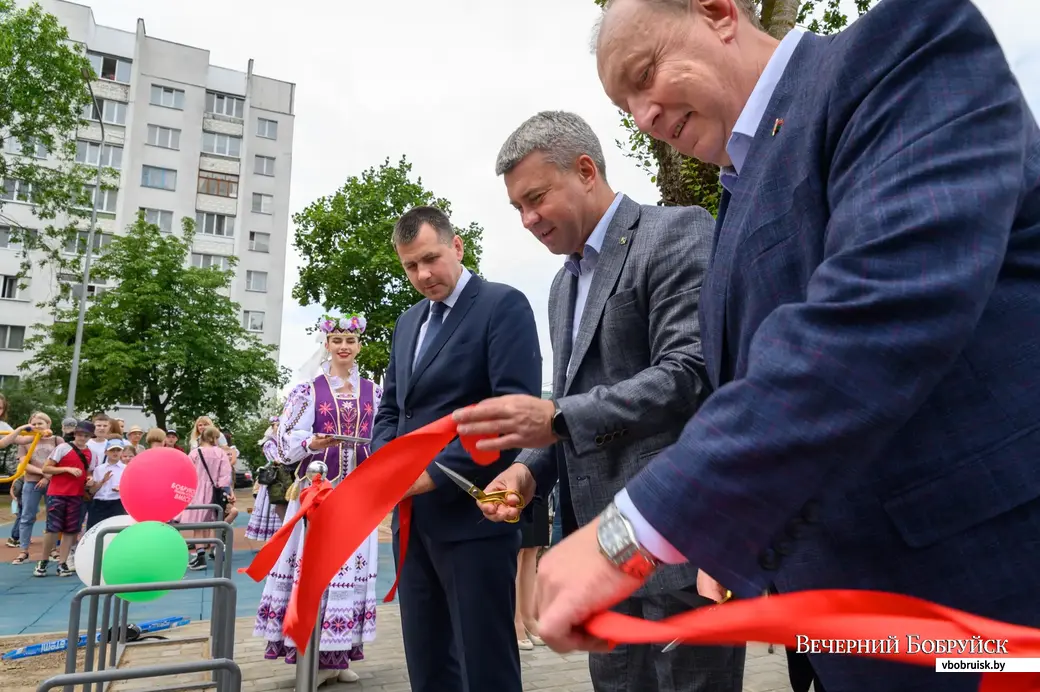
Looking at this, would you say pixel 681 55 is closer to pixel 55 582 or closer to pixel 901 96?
pixel 901 96

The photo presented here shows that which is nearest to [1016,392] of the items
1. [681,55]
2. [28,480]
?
[681,55]

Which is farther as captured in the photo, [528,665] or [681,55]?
[528,665]

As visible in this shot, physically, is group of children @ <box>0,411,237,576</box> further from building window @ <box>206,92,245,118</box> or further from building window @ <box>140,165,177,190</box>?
building window @ <box>206,92,245,118</box>

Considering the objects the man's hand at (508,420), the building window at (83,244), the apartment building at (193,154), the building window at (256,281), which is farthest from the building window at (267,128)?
the man's hand at (508,420)

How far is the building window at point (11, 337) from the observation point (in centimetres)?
3566

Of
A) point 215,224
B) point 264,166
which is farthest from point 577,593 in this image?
point 264,166

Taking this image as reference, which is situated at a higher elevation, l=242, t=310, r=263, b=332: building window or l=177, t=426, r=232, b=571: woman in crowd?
l=242, t=310, r=263, b=332: building window

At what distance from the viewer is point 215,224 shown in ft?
140

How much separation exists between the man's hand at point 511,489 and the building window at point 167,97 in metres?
47.7

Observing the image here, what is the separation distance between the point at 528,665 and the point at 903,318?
503cm

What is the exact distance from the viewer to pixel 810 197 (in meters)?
1.11

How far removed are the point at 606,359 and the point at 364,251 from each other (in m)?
23.3

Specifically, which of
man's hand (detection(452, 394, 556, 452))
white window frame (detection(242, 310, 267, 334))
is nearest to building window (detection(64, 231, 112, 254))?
white window frame (detection(242, 310, 267, 334))

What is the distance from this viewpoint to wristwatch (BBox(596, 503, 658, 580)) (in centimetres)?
91
